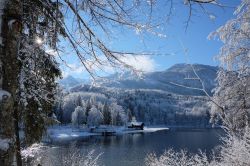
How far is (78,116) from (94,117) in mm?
4632

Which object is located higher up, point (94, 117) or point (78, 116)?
point (78, 116)

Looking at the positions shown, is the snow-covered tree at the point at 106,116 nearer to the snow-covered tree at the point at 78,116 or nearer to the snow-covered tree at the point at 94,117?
the snow-covered tree at the point at 94,117

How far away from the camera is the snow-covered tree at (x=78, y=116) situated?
102m

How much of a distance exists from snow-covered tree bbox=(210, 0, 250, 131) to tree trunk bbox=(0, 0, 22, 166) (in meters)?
8.49

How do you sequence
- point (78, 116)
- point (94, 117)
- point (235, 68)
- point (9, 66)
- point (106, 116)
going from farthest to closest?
point (106, 116), point (78, 116), point (94, 117), point (235, 68), point (9, 66)

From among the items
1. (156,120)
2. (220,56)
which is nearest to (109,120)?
(156,120)

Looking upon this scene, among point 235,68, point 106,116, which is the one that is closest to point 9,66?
point 235,68

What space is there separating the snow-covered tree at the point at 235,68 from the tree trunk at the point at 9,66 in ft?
27.9

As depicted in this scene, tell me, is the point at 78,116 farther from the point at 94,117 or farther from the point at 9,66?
the point at 9,66

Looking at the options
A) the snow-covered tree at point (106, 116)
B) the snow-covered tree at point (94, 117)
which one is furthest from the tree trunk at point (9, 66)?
the snow-covered tree at point (106, 116)

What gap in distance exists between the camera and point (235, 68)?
1069 cm

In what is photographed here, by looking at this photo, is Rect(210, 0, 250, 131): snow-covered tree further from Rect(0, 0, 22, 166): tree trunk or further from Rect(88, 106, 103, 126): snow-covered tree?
Rect(88, 106, 103, 126): snow-covered tree

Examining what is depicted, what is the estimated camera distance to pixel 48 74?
7156 millimetres

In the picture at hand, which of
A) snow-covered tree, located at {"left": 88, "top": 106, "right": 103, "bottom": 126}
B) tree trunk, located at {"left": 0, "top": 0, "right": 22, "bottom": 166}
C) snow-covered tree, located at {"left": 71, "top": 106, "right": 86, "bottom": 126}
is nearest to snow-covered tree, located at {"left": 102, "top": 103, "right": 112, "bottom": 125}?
snow-covered tree, located at {"left": 88, "top": 106, "right": 103, "bottom": 126}
